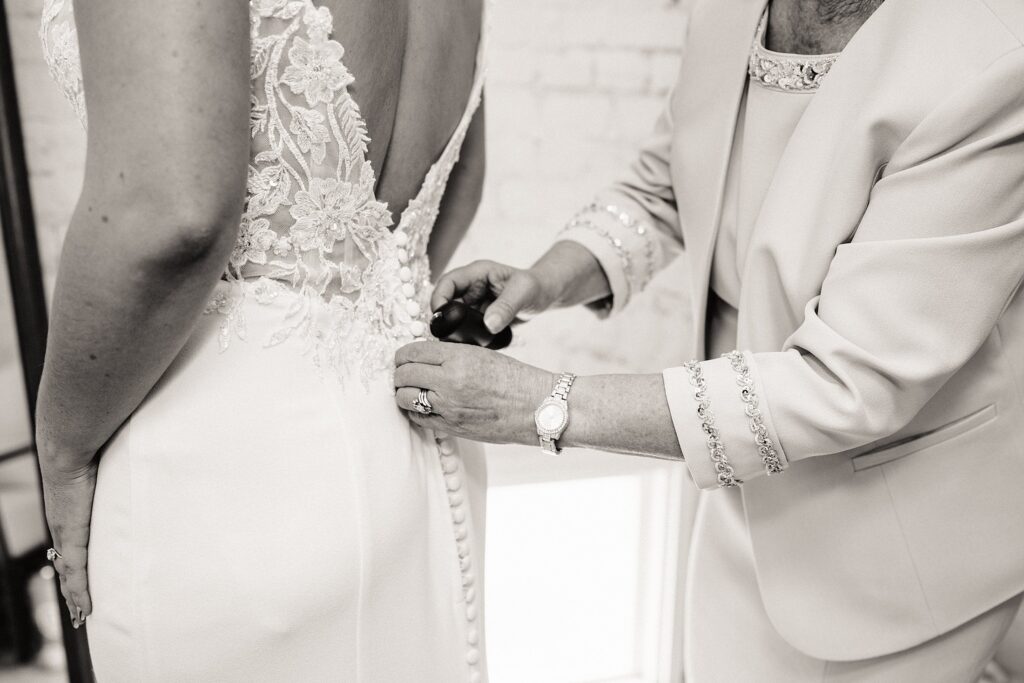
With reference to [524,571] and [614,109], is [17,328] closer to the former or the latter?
[524,571]

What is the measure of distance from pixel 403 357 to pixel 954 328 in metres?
0.63

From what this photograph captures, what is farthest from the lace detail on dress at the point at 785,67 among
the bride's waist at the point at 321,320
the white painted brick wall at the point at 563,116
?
the white painted brick wall at the point at 563,116

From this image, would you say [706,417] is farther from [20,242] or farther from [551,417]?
[20,242]

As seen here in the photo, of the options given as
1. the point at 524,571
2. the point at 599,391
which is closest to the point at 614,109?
the point at 524,571

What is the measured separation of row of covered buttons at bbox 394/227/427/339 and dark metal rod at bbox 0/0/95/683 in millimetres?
1230

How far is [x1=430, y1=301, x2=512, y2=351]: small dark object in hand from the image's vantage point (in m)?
0.96

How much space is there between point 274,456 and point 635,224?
0.87 meters

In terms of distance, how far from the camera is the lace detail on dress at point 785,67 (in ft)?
3.54

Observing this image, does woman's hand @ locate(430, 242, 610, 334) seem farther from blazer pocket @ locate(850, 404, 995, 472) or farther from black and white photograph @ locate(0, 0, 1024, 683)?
blazer pocket @ locate(850, 404, 995, 472)

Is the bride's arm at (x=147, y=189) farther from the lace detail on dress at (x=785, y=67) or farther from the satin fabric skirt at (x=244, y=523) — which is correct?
the lace detail on dress at (x=785, y=67)

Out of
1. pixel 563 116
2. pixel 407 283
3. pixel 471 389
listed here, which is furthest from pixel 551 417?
pixel 563 116

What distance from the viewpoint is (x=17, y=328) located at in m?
1.80

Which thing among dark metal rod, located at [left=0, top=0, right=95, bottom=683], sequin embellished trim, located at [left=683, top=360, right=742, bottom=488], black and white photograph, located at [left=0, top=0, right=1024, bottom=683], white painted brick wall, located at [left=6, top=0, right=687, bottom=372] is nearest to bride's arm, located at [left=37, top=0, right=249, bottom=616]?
black and white photograph, located at [left=0, top=0, right=1024, bottom=683]

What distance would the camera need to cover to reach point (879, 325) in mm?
871
